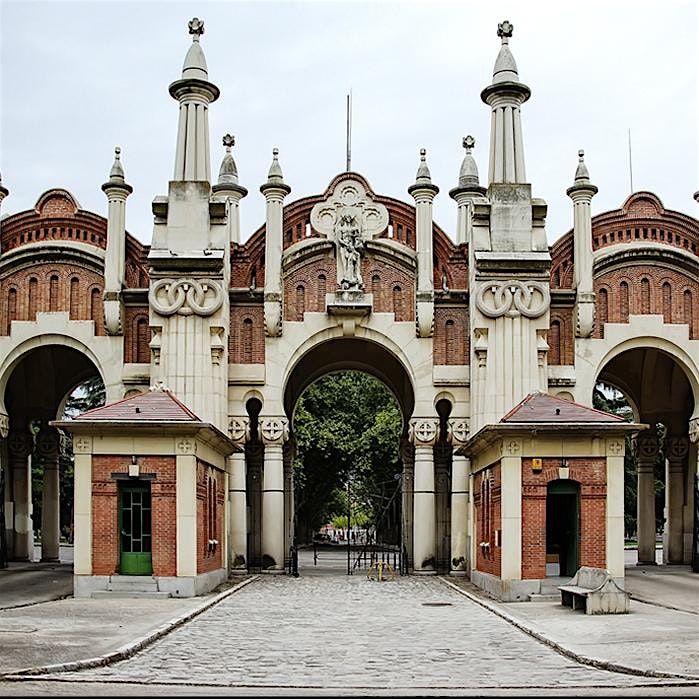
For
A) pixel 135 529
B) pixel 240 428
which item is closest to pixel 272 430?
pixel 240 428

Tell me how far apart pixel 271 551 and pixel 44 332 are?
9.39 meters

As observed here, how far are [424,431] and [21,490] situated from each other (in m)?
16.2

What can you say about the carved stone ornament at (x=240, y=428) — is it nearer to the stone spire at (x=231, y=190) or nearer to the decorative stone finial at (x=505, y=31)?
the stone spire at (x=231, y=190)

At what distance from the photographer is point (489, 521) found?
30703 millimetres

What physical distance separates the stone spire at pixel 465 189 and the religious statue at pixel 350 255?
26.9 ft

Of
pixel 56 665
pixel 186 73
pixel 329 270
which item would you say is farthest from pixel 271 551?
pixel 56 665

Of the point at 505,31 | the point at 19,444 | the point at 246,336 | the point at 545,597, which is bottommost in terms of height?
the point at 545,597

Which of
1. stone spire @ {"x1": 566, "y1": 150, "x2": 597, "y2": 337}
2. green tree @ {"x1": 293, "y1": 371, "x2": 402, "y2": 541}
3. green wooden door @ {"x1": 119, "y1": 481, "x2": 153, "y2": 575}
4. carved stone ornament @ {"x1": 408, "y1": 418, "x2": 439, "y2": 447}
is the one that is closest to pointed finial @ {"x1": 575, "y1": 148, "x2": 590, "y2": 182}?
stone spire @ {"x1": 566, "y1": 150, "x2": 597, "y2": 337}

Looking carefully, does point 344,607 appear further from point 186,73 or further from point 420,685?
point 186,73

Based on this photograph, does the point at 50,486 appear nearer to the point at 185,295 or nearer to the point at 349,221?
the point at 185,295

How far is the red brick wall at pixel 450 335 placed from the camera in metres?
37.7

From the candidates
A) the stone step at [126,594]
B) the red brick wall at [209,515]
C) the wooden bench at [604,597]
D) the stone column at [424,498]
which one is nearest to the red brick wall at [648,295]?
the stone column at [424,498]

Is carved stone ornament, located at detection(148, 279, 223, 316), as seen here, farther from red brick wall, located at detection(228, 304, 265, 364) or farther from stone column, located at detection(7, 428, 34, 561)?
stone column, located at detection(7, 428, 34, 561)

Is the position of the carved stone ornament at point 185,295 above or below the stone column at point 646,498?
above
